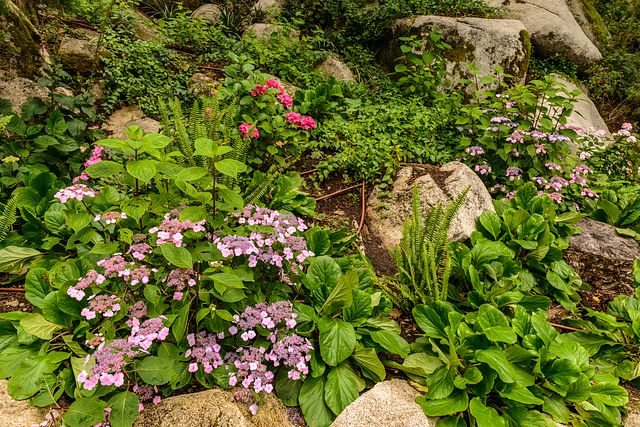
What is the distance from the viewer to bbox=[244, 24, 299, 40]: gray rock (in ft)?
20.5

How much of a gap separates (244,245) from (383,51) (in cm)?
618

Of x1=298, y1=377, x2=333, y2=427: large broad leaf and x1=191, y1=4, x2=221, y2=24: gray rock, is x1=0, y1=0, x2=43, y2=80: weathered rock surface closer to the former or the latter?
x1=191, y1=4, x2=221, y2=24: gray rock

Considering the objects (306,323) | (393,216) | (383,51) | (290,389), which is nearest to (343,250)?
(393,216)

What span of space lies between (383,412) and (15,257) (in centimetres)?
246

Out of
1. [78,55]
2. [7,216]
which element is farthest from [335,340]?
[78,55]

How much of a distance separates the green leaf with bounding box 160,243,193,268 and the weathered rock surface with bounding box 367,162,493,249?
2.21 m

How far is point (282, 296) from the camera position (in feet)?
7.78

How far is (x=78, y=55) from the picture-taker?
14.9ft

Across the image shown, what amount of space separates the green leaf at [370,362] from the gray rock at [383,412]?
0.07 metres

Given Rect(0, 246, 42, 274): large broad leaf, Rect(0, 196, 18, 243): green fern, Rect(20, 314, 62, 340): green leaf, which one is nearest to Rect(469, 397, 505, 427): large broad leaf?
Rect(20, 314, 62, 340): green leaf

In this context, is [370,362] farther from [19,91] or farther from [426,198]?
[19,91]

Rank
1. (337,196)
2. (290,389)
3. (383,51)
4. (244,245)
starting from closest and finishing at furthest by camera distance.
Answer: (244,245), (290,389), (337,196), (383,51)

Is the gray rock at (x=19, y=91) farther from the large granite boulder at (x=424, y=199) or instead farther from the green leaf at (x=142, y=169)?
the large granite boulder at (x=424, y=199)

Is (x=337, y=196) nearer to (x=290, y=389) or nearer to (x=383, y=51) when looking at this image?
(x=290, y=389)
